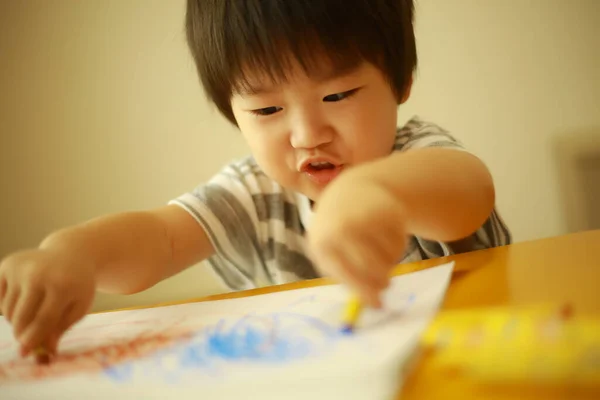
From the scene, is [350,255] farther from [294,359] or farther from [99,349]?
[99,349]

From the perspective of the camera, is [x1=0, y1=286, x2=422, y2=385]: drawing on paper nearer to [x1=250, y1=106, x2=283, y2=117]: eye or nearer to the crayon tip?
the crayon tip

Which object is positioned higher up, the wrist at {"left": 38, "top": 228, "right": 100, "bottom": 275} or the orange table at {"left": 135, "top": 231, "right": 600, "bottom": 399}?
the wrist at {"left": 38, "top": 228, "right": 100, "bottom": 275}

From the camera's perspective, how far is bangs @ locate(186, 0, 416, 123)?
1.36ft

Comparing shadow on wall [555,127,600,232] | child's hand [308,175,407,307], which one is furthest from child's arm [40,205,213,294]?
shadow on wall [555,127,600,232]

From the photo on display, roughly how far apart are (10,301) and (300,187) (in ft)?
0.90

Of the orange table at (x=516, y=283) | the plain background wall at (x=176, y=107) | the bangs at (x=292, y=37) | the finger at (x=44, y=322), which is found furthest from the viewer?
the plain background wall at (x=176, y=107)

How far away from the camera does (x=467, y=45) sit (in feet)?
2.59

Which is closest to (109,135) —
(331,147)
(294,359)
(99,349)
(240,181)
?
(240,181)

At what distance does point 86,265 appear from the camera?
0.36 m

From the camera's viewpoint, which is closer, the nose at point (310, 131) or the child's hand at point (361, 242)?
the child's hand at point (361, 242)

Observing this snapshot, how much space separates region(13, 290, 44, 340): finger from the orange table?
4.2 inches

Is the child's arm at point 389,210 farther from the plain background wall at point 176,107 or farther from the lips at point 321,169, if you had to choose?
the plain background wall at point 176,107

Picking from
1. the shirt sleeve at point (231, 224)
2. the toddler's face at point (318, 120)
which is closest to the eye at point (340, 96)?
the toddler's face at point (318, 120)

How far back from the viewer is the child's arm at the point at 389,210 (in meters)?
0.22
